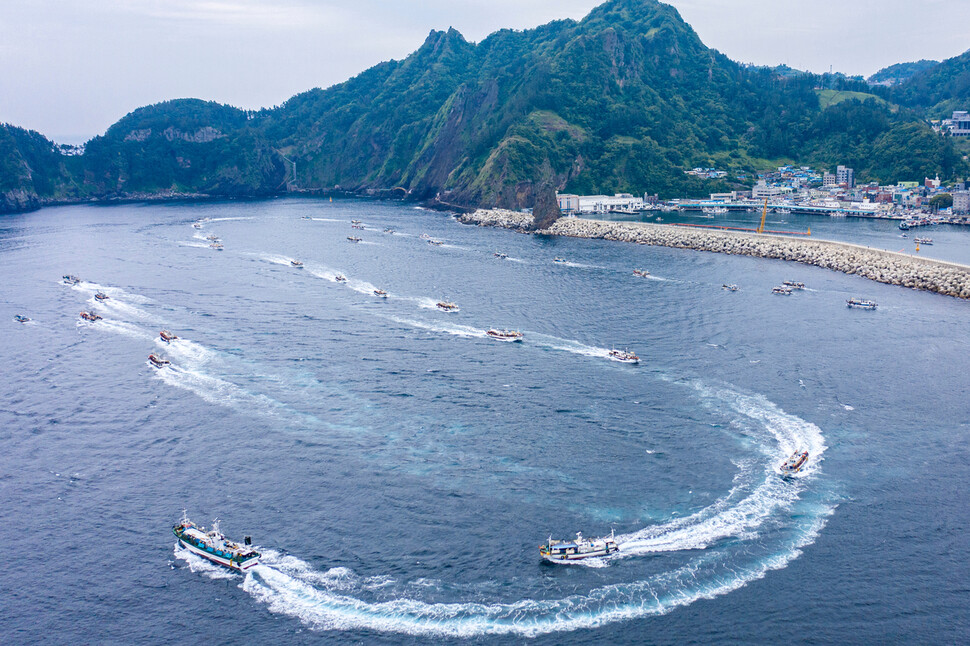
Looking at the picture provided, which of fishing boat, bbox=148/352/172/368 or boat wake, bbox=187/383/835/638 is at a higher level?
fishing boat, bbox=148/352/172/368

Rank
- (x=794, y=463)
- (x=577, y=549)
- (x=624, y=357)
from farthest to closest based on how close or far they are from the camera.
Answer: (x=624, y=357) < (x=794, y=463) < (x=577, y=549)

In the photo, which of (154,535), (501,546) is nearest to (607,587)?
(501,546)

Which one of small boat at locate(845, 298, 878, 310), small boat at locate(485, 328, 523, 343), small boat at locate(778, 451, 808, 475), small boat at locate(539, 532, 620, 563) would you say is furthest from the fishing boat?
small boat at locate(845, 298, 878, 310)

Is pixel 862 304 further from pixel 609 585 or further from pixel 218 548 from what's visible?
pixel 218 548

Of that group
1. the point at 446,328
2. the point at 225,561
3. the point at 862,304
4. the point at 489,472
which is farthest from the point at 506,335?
the point at 862,304

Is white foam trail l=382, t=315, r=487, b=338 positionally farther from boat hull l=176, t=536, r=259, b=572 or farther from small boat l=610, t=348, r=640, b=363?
boat hull l=176, t=536, r=259, b=572
